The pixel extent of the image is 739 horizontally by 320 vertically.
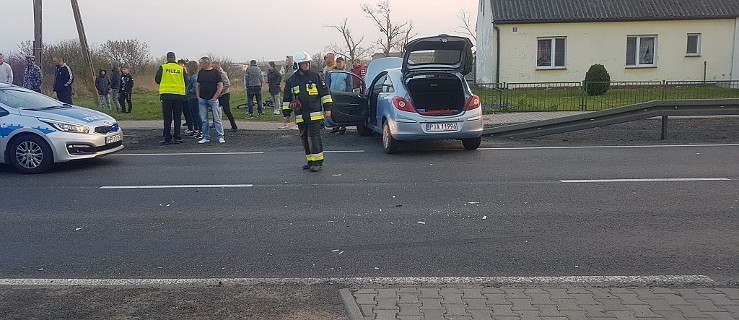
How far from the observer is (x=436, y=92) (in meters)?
12.4

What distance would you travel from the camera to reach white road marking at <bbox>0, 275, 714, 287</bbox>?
Result: 4.95 m

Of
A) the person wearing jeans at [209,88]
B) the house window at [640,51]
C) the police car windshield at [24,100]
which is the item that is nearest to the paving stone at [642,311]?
the police car windshield at [24,100]

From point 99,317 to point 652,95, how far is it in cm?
1978

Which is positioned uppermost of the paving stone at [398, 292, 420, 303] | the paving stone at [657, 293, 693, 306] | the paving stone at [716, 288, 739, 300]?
the paving stone at [398, 292, 420, 303]

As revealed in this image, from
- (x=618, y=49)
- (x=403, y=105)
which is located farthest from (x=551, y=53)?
(x=403, y=105)

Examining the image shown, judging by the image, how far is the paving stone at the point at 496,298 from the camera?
14.8 feet

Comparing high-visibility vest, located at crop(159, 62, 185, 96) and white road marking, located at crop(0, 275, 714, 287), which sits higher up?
high-visibility vest, located at crop(159, 62, 185, 96)

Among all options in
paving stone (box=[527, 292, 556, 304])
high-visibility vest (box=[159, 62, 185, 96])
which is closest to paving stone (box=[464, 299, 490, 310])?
paving stone (box=[527, 292, 556, 304])

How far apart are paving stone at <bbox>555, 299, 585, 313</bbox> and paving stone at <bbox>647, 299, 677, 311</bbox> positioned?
18.9 inches

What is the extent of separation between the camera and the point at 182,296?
475 centimetres

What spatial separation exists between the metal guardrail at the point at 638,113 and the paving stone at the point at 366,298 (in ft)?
31.7

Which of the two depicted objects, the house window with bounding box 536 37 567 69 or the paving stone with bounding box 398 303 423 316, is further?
the house window with bounding box 536 37 567 69

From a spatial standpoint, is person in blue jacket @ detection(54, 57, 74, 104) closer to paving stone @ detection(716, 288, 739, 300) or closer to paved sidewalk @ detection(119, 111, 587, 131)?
paved sidewalk @ detection(119, 111, 587, 131)

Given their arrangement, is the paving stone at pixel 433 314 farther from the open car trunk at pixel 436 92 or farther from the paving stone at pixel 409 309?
the open car trunk at pixel 436 92
